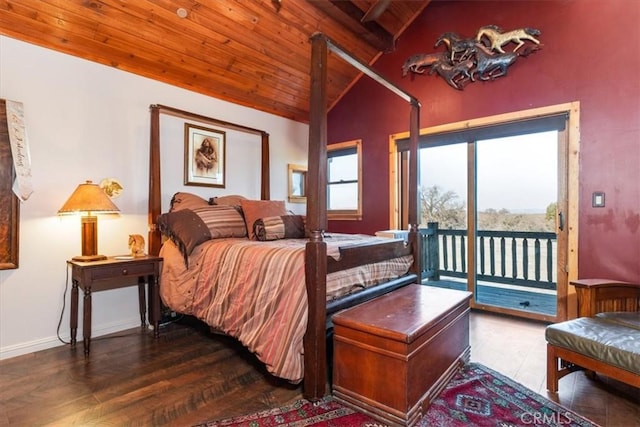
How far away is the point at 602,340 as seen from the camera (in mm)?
1751

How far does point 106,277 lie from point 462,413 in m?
2.52

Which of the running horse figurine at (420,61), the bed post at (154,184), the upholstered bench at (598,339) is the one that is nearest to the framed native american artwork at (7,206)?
the bed post at (154,184)

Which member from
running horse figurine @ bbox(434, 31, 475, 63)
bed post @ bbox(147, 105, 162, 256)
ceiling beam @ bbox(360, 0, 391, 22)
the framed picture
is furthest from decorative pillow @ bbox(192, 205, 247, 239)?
running horse figurine @ bbox(434, 31, 475, 63)

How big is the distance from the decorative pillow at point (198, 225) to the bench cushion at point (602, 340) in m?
2.46

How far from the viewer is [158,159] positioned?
3139 millimetres

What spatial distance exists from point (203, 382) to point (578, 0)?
4.32 meters

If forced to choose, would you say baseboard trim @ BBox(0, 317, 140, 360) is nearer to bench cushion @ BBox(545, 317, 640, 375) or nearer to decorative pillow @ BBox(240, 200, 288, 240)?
decorative pillow @ BBox(240, 200, 288, 240)

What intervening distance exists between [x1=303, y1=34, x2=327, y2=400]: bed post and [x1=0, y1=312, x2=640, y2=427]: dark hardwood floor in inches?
9.4

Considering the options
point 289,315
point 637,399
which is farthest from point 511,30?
point 289,315

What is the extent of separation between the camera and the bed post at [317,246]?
5.89ft

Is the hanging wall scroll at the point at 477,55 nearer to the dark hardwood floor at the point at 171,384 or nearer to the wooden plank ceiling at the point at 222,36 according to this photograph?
the wooden plank ceiling at the point at 222,36

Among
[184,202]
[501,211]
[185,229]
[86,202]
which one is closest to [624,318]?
[501,211]

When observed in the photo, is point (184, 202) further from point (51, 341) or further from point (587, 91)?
point (587, 91)

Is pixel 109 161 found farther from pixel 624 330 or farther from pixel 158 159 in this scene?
pixel 624 330
